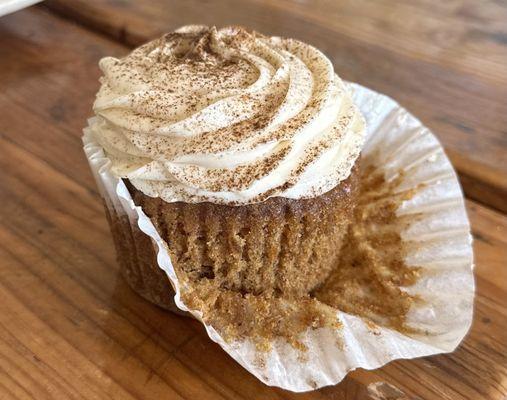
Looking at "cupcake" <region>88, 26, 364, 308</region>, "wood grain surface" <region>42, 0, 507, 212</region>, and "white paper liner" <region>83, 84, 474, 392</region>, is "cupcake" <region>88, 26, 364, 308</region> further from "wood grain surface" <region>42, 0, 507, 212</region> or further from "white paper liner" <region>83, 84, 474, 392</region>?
"wood grain surface" <region>42, 0, 507, 212</region>

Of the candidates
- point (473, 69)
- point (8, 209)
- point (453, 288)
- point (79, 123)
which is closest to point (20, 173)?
point (8, 209)

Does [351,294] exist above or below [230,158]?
below

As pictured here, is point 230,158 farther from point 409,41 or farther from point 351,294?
point 409,41

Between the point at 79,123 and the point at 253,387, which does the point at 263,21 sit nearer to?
the point at 79,123

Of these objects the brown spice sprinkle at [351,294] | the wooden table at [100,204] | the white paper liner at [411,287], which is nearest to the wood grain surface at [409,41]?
the wooden table at [100,204]

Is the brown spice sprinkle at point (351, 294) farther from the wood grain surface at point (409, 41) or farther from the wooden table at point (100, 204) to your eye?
the wood grain surface at point (409, 41)

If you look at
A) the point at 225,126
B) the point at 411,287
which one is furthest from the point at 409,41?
the point at 225,126
